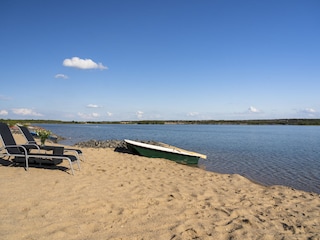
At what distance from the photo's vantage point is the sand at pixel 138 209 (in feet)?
13.4

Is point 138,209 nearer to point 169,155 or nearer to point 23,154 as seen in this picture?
point 23,154

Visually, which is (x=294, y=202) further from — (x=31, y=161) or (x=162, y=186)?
(x=31, y=161)

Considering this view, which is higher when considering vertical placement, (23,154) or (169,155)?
(23,154)

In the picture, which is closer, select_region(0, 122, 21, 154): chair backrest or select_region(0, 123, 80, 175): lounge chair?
select_region(0, 123, 80, 175): lounge chair

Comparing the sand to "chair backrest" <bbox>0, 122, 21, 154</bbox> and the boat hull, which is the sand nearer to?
"chair backrest" <bbox>0, 122, 21, 154</bbox>

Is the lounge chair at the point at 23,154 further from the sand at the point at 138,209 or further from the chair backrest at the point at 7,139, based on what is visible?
the sand at the point at 138,209

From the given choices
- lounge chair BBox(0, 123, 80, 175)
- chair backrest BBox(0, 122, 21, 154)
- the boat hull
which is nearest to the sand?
lounge chair BBox(0, 123, 80, 175)

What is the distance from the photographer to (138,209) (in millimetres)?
5105

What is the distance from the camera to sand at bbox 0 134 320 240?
161 inches

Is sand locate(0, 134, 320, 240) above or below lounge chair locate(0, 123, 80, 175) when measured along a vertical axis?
below

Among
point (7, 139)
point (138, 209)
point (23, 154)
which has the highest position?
point (7, 139)

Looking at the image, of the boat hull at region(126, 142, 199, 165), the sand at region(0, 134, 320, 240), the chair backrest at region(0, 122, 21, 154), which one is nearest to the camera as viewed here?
the sand at region(0, 134, 320, 240)

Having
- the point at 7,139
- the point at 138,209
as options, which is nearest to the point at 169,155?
the point at 7,139

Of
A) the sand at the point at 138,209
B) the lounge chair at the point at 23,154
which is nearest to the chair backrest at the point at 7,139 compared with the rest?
the lounge chair at the point at 23,154
